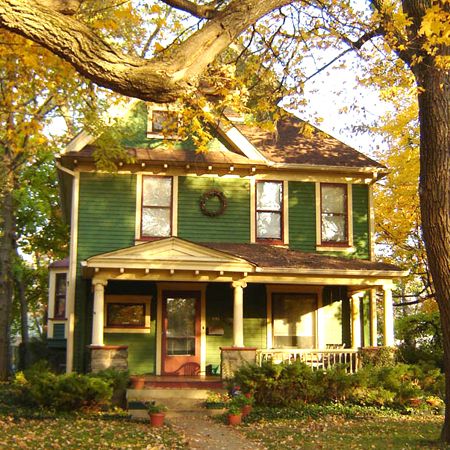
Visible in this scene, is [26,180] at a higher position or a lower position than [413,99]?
lower

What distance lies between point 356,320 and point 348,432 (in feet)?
21.9

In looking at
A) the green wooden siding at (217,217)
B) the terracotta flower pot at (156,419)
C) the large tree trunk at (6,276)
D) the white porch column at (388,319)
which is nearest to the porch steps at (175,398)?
the terracotta flower pot at (156,419)

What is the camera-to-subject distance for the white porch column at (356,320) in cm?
1741

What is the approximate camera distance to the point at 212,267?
15039 mm

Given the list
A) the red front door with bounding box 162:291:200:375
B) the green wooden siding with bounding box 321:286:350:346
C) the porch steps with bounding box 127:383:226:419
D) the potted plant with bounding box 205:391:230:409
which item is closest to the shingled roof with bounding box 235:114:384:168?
the green wooden siding with bounding box 321:286:350:346

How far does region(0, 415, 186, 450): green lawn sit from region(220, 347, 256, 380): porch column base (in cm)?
307

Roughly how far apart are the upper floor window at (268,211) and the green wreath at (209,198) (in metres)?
1.01

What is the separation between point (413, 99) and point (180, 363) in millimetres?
12698

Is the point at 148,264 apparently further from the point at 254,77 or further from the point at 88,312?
the point at 254,77

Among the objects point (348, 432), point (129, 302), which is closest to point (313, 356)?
point (129, 302)

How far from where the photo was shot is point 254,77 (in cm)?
1193

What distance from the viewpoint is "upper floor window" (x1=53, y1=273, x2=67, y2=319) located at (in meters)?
25.0

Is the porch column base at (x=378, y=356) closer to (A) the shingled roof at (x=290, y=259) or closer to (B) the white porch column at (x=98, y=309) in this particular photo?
(A) the shingled roof at (x=290, y=259)

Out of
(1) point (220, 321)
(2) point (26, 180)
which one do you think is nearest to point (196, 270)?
(1) point (220, 321)
